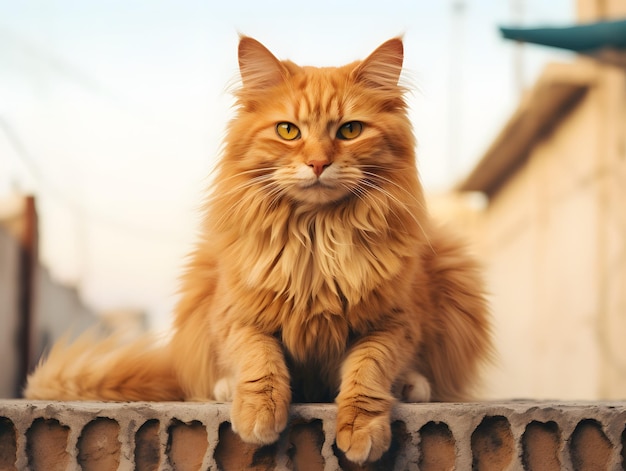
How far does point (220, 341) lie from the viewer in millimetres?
2123

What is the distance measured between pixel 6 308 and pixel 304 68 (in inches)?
121

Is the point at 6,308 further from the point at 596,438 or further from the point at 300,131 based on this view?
the point at 596,438

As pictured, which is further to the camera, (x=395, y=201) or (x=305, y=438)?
(x=395, y=201)

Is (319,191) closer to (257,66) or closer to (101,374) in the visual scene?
(257,66)

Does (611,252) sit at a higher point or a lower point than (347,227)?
lower

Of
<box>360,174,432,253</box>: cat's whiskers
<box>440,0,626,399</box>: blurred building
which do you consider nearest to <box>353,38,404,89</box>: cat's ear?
<box>360,174,432,253</box>: cat's whiskers

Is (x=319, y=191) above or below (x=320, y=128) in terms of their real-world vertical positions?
below

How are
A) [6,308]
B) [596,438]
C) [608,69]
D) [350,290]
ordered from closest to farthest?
1. [596,438]
2. [350,290]
3. [6,308]
4. [608,69]

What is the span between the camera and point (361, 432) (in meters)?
1.74

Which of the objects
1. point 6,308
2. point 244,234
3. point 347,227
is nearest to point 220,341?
point 244,234

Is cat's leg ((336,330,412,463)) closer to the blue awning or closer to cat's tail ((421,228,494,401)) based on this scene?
cat's tail ((421,228,494,401))

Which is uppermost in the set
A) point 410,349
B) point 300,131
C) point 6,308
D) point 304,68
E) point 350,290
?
point 304,68

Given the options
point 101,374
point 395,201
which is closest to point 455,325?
point 395,201

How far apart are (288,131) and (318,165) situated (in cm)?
20
